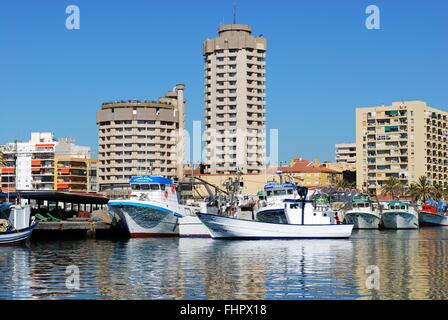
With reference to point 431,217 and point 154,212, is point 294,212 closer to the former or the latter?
point 154,212

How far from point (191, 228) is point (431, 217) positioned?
79775 mm

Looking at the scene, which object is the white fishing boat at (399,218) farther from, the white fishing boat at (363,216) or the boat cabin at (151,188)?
the boat cabin at (151,188)

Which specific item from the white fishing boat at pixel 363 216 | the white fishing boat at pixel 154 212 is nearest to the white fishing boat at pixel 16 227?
the white fishing boat at pixel 154 212

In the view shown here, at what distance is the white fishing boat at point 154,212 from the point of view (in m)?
93.7

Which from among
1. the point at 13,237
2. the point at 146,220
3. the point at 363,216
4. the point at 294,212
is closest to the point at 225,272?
the point at 13,237

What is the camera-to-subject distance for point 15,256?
59594mm

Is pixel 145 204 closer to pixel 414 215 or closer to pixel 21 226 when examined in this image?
pixel 21 226

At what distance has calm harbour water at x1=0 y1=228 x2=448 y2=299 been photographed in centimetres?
Answer: 3641

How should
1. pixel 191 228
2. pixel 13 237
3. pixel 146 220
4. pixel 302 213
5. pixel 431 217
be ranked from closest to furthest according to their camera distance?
pixel 13 237, pixel 302 213, pixel 146 220, pixel 191 228, pixel 431 217

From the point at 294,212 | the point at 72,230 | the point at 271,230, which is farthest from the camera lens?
the point at 72,230

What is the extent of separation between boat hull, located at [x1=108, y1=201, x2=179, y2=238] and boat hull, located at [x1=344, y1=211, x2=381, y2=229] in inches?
1745

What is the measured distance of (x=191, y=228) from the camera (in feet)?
317
